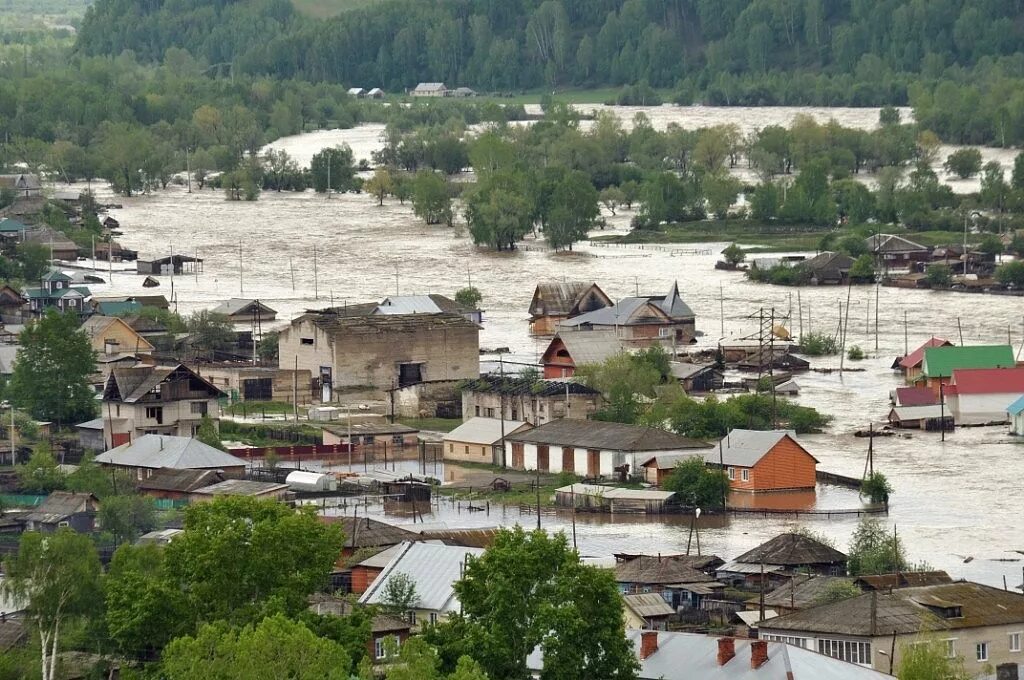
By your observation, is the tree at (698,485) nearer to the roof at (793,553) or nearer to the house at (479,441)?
the house at (479,441)

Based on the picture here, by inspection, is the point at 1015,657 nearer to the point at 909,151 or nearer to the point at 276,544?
the point at 276,544

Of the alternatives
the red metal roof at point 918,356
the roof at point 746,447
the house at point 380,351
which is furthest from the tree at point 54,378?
the red metal roof at point 918,356

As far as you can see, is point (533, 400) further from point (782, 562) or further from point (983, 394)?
point (782, 562)

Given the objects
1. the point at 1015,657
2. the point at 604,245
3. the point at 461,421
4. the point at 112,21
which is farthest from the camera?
the point at 112,21

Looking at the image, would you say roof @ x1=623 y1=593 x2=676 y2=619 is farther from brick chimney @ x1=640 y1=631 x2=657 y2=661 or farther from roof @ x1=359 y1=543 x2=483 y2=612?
brick chimney @ x1=640 y1=631 x2=657 y2=661

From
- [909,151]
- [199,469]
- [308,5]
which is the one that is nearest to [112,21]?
[308,5]

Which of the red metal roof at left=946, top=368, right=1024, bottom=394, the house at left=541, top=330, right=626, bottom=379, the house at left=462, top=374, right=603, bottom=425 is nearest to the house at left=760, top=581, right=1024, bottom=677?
the house at left=462, top=374, right=603, bottom=425
